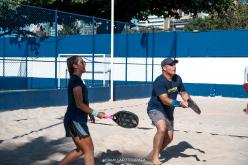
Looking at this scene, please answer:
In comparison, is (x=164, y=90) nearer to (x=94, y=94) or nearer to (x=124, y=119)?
(x=124, y=119)

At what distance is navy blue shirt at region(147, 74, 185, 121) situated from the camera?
260 inches

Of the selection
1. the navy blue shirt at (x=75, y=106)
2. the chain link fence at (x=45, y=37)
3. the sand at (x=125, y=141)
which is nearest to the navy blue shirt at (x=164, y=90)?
the sand at (x=125, y=141)

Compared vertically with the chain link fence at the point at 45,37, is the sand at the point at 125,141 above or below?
below

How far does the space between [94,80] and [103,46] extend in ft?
7.76

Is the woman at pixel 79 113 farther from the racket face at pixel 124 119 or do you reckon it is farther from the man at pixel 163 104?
the man at pixel 163 104

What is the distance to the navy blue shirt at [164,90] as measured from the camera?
6.60 m

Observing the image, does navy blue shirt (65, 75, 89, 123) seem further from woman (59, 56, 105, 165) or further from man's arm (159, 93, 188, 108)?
man's arm (159, 93, 188, 108)

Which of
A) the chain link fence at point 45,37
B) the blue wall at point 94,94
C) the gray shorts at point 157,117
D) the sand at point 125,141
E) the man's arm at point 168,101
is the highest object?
the chain link fence at point 45,37

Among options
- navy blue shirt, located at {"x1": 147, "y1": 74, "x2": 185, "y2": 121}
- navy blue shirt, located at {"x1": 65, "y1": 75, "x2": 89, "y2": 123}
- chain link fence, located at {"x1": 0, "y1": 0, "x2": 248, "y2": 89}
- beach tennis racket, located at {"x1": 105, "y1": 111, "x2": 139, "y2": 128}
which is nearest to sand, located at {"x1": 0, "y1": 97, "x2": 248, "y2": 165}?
navy blue shirt, located at {"x1": 147, "y1": 74, "x2": 185, "y2": 121}

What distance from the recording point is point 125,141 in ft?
28.8

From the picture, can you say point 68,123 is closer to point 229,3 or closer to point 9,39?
point 9,39

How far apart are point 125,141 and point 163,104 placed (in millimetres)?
2263

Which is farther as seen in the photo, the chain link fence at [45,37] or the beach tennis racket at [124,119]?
the chain link fence at [45,37]

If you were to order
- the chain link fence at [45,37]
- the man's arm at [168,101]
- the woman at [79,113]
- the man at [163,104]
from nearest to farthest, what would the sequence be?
1. the woman at [79,113]
2. the man's arm at [168,101]
3. the man at [163,104]
4. the chain link fence at [45,37]
